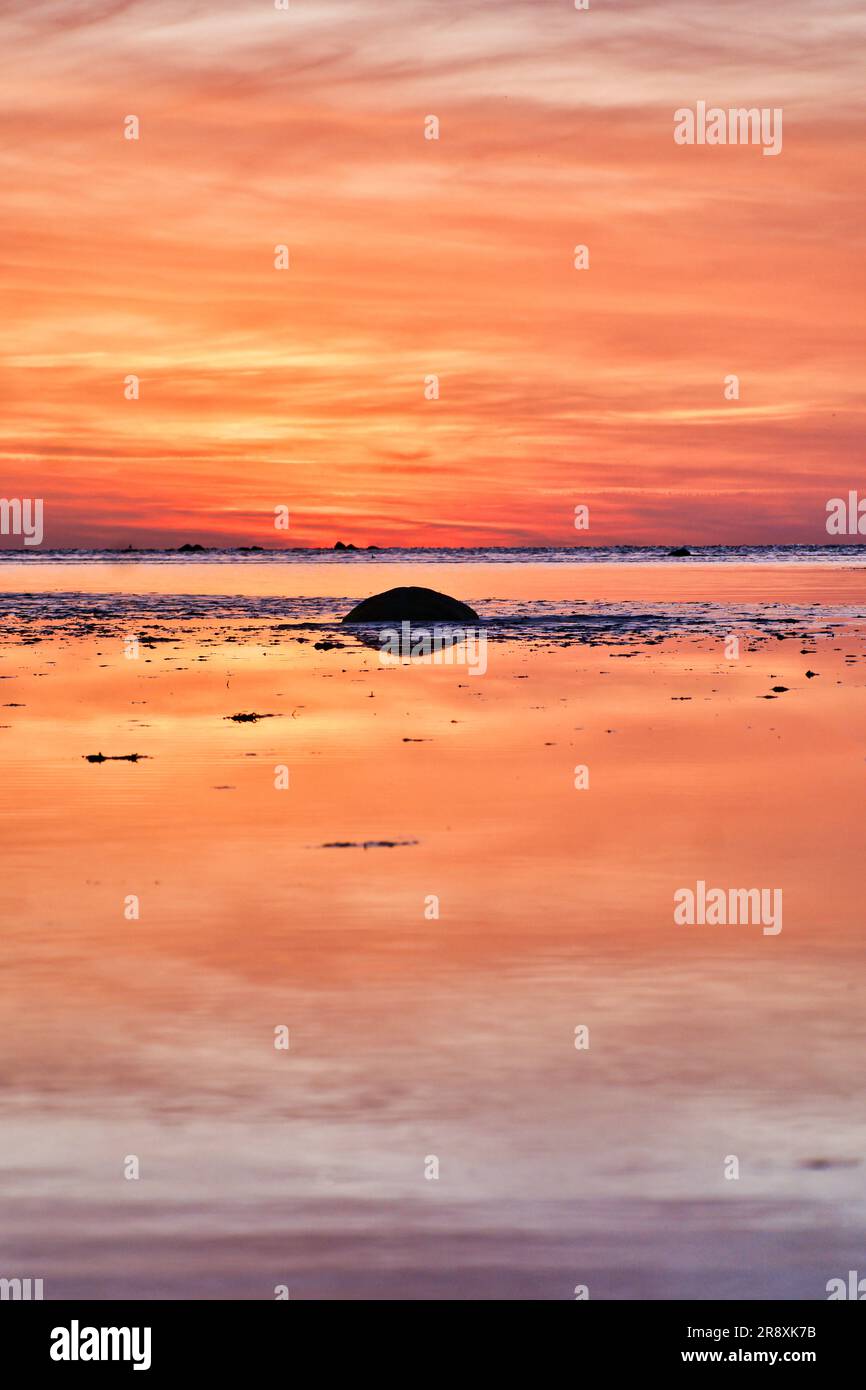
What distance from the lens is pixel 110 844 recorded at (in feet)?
39.9

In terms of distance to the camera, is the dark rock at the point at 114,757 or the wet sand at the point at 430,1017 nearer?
the wet sand at the point at 430,1017

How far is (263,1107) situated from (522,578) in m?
80.9

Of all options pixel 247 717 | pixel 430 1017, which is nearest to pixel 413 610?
pixel 247 717

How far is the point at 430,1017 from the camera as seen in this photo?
7.81 meters

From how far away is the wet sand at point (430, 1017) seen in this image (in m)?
5.55

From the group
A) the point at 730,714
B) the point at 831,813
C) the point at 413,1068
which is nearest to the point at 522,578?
the point at 730,714

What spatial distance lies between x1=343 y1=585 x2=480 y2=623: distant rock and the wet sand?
25.4m

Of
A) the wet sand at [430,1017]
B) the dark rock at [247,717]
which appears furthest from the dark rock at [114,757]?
the dark rock at [247,717]

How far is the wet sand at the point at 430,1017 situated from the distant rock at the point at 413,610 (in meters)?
25.4

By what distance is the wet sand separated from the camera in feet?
18.2

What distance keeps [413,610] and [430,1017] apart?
36.7 meters

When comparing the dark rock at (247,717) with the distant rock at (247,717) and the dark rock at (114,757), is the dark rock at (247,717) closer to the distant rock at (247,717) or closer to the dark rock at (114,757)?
the distant rock at (247,717)

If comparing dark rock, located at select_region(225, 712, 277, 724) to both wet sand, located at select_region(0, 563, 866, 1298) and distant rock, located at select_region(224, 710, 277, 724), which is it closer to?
distant rock, located at select_region(224, 710, 277, 724)
